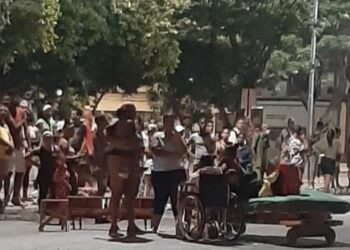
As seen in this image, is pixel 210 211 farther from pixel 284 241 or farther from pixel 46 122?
pixel 46 122

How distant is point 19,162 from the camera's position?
19641 millimetres

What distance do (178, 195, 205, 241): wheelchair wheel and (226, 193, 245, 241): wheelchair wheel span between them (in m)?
0.44

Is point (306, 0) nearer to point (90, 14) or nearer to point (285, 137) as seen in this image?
point (90, 14)

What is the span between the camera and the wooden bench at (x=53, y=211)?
1642 centimetres

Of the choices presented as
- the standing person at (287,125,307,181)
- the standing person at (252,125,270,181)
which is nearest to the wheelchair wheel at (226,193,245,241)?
the standing person at (252,125,270,181)

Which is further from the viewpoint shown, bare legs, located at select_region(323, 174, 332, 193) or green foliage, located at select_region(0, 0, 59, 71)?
green foliage, located at select_region(0, 0, 59, 71)

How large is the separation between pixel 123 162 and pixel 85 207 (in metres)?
1.62

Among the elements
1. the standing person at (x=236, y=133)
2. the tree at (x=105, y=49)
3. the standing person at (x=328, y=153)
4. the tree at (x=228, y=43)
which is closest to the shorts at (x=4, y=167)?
the standing person at (x=236, y=133)

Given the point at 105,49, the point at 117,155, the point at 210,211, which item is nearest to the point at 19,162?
the point at 117,155

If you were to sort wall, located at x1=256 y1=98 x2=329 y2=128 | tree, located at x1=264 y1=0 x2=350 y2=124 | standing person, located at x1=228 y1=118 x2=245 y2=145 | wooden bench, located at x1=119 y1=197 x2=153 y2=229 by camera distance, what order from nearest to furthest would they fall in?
1. wooden bench, located at x1=119 y1=197 x2=153 y2=229
2. standing person, located at x1=228 y1=118 x2=245 y2=145
3. wall, located at x1=256 y1=98 x2=329 y2=128
4. tree, located at x1=264 y1=0 x2=350 y2=124

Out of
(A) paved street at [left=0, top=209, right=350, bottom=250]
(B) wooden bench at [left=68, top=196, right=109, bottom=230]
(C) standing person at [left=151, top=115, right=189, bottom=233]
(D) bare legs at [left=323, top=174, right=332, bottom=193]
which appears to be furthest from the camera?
(D) bare legs at [left=323, top=174, right=332, bottom=193]

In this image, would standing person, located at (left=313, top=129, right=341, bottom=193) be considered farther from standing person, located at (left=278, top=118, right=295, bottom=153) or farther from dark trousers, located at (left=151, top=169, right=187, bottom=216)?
dark trousers, located at (left=151, top=169, right=187, bottom=216)

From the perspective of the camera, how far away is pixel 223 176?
15.5m

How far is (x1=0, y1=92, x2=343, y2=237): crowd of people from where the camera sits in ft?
50.9
